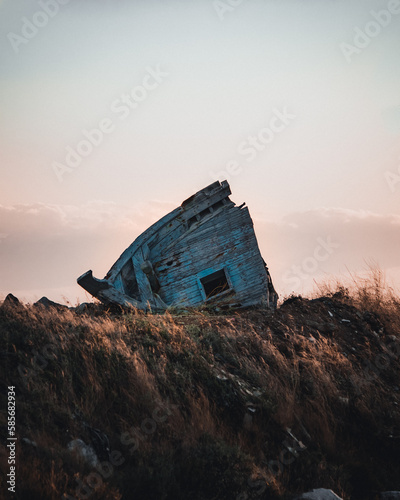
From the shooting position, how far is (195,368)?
6.54 m

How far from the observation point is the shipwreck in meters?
11.0

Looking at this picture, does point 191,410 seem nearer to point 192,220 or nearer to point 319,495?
point 319,495

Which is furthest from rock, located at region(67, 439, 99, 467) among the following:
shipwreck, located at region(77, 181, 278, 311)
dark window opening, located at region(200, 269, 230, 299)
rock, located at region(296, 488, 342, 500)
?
dark window opening, located at region(200, 269, 230, 299)

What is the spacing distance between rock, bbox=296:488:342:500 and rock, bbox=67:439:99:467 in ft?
7.35

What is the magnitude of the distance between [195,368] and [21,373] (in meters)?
2.55

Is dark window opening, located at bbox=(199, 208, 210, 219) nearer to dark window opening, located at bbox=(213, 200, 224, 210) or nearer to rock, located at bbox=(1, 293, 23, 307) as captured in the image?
dark window opening, located at bbox=(213, 200, 224, 210)

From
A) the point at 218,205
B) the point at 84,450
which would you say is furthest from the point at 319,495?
the point at 218,205

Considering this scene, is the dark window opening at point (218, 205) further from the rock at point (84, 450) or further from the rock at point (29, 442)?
the rock at point (29, 442)

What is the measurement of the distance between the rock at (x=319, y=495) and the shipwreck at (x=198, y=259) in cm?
651

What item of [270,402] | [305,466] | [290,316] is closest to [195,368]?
[270,402]

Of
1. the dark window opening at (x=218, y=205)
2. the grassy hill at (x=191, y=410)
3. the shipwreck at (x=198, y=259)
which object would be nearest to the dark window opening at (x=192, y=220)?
the shipwreck at (x=198, y=259)

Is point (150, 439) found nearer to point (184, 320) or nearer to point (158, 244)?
point (184, 320)

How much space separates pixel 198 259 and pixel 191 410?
611cm

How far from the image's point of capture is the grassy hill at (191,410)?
438 cm
